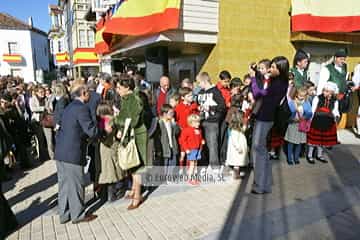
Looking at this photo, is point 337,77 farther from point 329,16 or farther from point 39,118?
point 39,118

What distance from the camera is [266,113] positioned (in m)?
4.14

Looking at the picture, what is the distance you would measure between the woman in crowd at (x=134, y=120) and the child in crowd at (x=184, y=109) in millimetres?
1025

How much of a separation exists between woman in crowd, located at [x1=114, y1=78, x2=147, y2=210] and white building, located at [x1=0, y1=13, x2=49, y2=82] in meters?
35.3

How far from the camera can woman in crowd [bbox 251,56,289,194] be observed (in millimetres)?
4016

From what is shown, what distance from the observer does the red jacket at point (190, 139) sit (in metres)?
4.84

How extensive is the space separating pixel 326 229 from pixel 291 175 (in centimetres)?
190

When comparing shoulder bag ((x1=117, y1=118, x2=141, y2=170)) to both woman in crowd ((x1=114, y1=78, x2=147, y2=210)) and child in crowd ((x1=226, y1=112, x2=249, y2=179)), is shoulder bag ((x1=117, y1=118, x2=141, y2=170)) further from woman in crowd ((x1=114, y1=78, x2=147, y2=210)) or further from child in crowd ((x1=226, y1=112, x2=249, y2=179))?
child in crowd ((x1=226, y1=112, x2=249, y2=179))

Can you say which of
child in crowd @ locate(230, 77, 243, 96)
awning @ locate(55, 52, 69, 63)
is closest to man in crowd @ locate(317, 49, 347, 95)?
child in crowd @ locate(230, 77, 243, 96)

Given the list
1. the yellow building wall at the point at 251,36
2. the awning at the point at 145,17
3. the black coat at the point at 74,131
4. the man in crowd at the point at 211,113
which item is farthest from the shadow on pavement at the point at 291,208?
the awning at the point at 145,17

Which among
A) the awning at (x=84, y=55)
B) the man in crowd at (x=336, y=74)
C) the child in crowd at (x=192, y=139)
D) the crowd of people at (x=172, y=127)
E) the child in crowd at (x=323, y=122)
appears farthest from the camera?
the awning at (x=84, y=55)

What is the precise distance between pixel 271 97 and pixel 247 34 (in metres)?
3.91

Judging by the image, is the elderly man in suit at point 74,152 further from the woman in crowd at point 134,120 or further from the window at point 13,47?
the window at point 13,47

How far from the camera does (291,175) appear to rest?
16.8 ft

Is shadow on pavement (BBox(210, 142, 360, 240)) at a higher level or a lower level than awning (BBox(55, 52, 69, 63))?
lower
